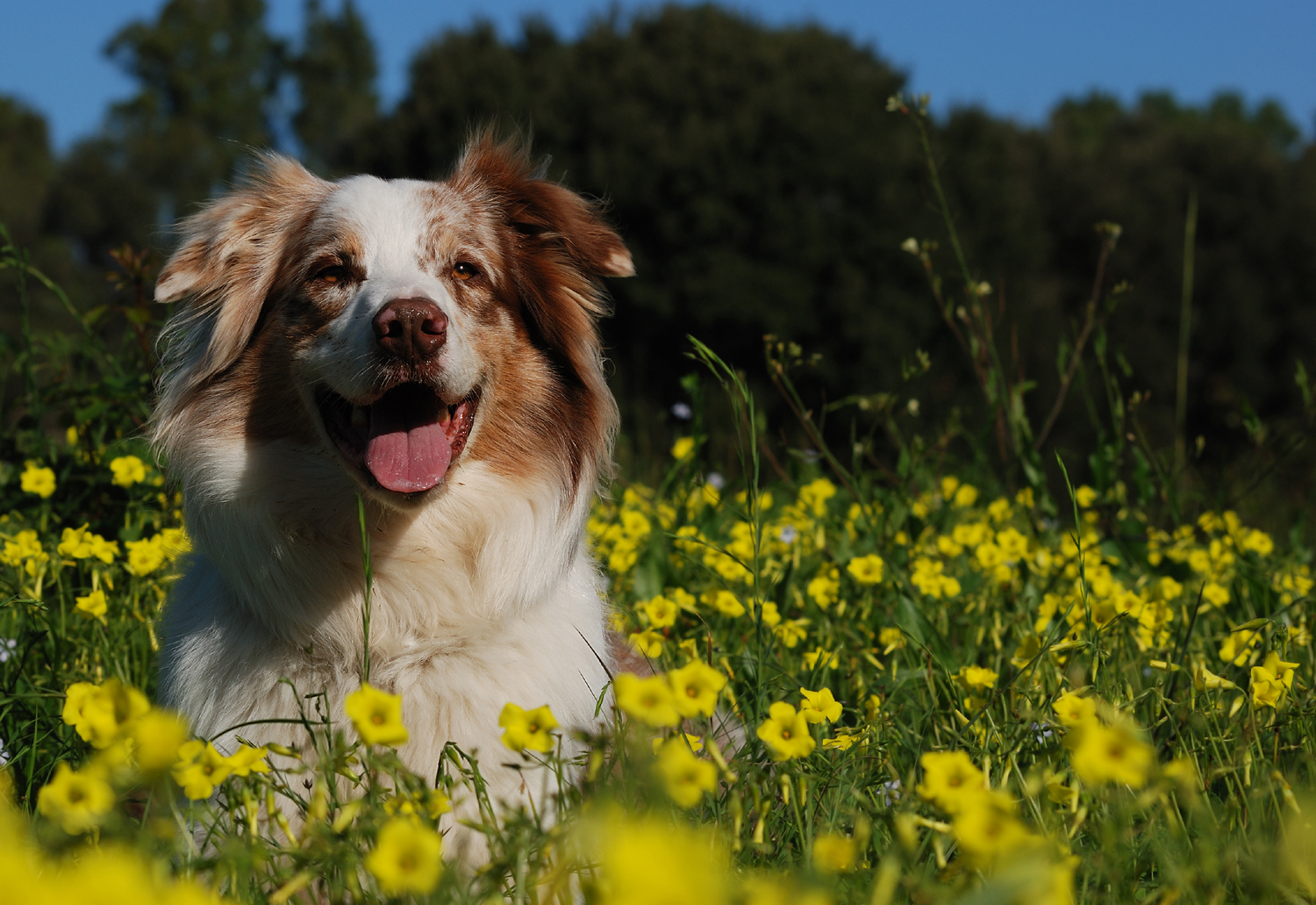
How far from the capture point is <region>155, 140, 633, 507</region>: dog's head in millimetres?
2902

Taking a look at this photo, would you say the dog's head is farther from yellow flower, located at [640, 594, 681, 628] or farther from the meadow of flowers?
the meadow of flowers

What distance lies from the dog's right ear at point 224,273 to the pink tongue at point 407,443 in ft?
1.83

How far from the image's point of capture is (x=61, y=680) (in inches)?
123

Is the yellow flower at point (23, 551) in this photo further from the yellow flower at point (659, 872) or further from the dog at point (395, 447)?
the yellow flower at point (659, 872)

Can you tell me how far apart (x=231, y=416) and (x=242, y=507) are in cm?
32

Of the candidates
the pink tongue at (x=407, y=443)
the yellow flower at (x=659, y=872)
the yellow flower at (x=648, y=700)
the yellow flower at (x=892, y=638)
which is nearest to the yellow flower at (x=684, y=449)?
the yellow flower at (x=892, y=638)

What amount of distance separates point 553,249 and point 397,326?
89 centimetres

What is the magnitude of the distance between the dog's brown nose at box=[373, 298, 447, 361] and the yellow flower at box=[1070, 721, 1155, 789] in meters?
1.97

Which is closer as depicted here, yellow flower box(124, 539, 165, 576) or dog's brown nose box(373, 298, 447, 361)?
dog's brown nose box(373, 298, 447, 361)

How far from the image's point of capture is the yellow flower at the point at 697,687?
1466mm

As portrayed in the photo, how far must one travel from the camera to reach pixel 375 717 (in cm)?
150

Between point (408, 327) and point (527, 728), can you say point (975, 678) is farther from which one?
point (408, 327)

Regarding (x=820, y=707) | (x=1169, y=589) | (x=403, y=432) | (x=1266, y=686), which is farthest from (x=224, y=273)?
(x=1169, y=589)

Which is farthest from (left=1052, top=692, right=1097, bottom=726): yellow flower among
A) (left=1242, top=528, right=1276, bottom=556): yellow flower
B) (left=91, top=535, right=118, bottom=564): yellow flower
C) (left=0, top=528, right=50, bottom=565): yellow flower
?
(left=1242, top=528, right=1276, bottom=556): yellow flower
